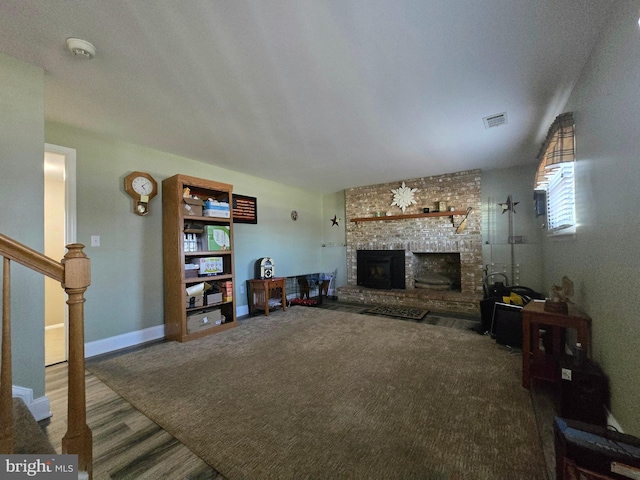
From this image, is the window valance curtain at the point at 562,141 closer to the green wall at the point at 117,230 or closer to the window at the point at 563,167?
the window at the point at 563,167

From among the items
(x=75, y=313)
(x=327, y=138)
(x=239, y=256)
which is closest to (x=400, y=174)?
(x=327, y=138)

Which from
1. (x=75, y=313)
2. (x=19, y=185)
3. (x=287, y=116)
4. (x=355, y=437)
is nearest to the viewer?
(x=75, y=313)

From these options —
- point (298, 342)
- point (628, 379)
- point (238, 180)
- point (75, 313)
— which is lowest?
point (298, 342)

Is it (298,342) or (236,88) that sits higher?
(236,88)

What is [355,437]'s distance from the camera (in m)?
1.50

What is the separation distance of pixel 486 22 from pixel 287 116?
1.67m

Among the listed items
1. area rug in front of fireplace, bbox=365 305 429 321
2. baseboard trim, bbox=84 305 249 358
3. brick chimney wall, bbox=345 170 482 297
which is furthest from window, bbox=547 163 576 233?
baseboard trim, bbox=84 305 249 358

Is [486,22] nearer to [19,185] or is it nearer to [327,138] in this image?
[327,138]

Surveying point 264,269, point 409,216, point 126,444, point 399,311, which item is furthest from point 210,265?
point 409,216

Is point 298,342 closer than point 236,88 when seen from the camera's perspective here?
No

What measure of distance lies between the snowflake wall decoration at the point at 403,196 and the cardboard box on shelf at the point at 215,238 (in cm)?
345

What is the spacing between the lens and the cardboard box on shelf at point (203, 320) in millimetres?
3186

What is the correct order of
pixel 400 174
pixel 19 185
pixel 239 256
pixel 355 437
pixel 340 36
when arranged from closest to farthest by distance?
pixel 355 437 < pixel 340 36 < pixel 19 185 < pixel 239 256 < pixel 400 174

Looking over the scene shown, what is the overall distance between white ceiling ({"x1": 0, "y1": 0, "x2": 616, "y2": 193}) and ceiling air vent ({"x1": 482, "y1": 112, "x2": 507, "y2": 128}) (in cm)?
7
